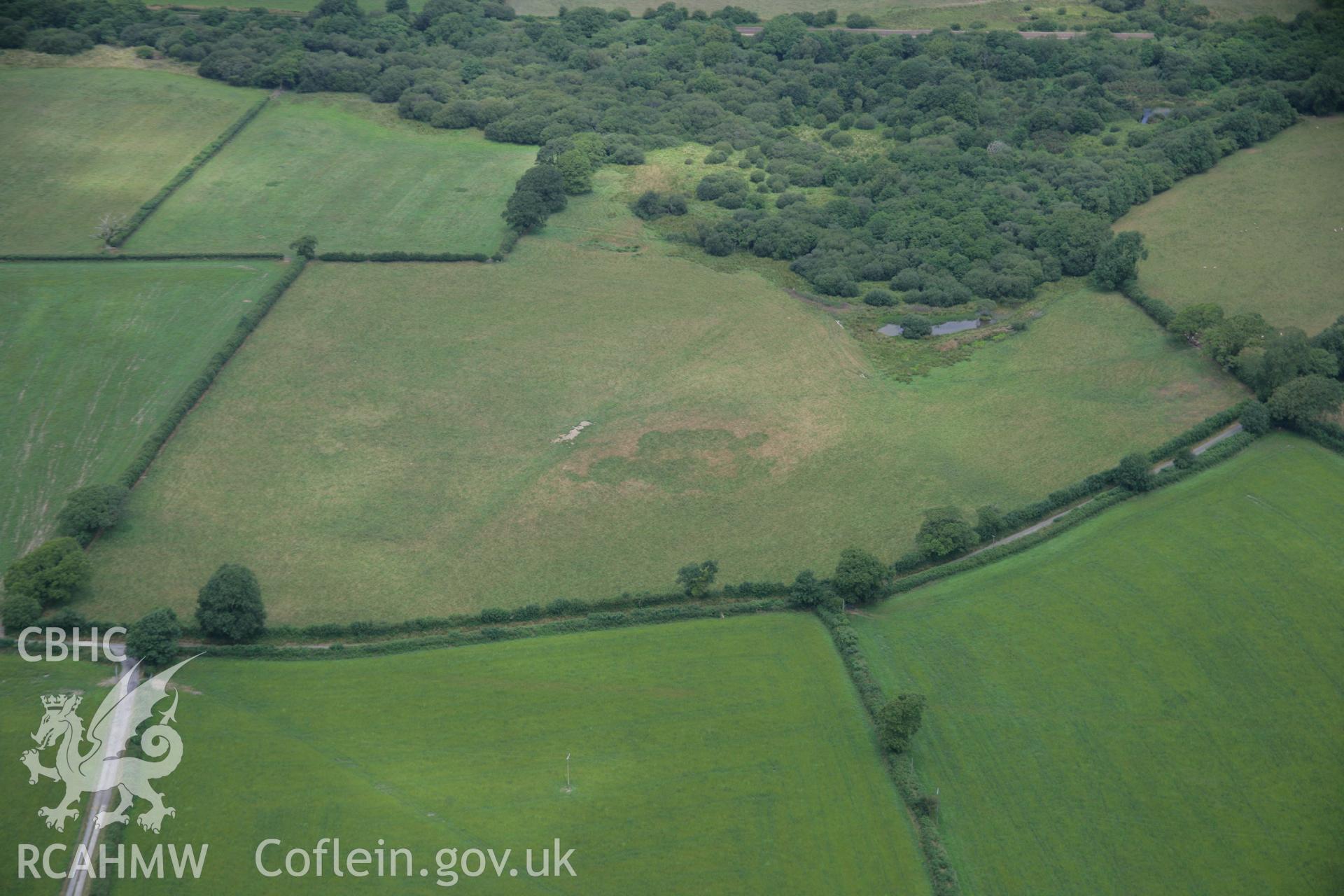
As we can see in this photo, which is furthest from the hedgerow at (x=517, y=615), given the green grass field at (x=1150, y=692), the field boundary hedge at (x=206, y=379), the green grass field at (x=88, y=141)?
the green grass field at (x=88, y=141)

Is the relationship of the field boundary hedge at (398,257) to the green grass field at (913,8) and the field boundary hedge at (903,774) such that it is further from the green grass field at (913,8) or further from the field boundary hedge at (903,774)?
the green grass field at (913,8)

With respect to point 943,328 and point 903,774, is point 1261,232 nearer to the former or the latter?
point 943,328

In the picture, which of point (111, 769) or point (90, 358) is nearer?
point (111, 769)

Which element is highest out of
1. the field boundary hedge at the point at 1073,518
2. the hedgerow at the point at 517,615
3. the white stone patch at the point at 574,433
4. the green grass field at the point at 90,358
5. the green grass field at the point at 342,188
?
the field boundary hedge at the point at 1073,518

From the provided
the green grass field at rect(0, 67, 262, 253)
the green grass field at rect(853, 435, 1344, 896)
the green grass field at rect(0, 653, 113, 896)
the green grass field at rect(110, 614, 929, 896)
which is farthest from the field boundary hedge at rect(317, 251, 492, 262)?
the green grass field at rect(853, 435, 1344, 896)

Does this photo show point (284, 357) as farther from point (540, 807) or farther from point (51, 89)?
point (51, 89)

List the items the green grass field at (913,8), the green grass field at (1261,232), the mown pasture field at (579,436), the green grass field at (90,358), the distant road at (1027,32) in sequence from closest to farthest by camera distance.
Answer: the mown pasture field at (579,436)
the green grass field at (90,358)
the green grass field at (1261,232)
the distant road at (1027,32)
the green grass field at (913,8)

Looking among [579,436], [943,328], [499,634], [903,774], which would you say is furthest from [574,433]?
[903,774]
